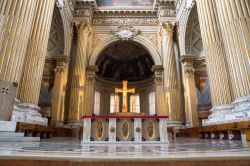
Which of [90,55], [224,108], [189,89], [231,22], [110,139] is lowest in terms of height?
[110,139]

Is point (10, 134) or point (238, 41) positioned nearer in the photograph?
point (10, 134)

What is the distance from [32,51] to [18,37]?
44.5 inches

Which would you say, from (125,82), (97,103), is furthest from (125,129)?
(97,103)

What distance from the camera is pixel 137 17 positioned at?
12.8m

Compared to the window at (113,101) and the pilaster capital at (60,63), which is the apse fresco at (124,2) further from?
the window at (113,101)

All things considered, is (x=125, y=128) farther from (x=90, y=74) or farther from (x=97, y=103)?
(x=97, y=103)

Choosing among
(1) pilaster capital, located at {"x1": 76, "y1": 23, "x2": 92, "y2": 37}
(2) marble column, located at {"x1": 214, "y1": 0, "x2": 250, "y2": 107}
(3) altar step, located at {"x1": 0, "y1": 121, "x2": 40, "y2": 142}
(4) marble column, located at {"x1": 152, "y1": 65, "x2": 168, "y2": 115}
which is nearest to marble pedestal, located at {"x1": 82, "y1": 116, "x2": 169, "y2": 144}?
(3) altar step, located at {"x1": 0, "y1": 121, "x2": 40, "y2": 142}

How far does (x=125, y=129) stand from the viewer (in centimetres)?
430

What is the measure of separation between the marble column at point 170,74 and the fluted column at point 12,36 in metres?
7.49

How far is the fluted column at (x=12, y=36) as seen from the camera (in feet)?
14.2

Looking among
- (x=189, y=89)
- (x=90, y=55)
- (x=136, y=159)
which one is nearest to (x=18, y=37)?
(x=136, y=159)

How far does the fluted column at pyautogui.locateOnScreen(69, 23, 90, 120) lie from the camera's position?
9750mm

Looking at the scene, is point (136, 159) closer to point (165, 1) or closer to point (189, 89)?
point (189, 89)

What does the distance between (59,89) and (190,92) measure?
6844mm
